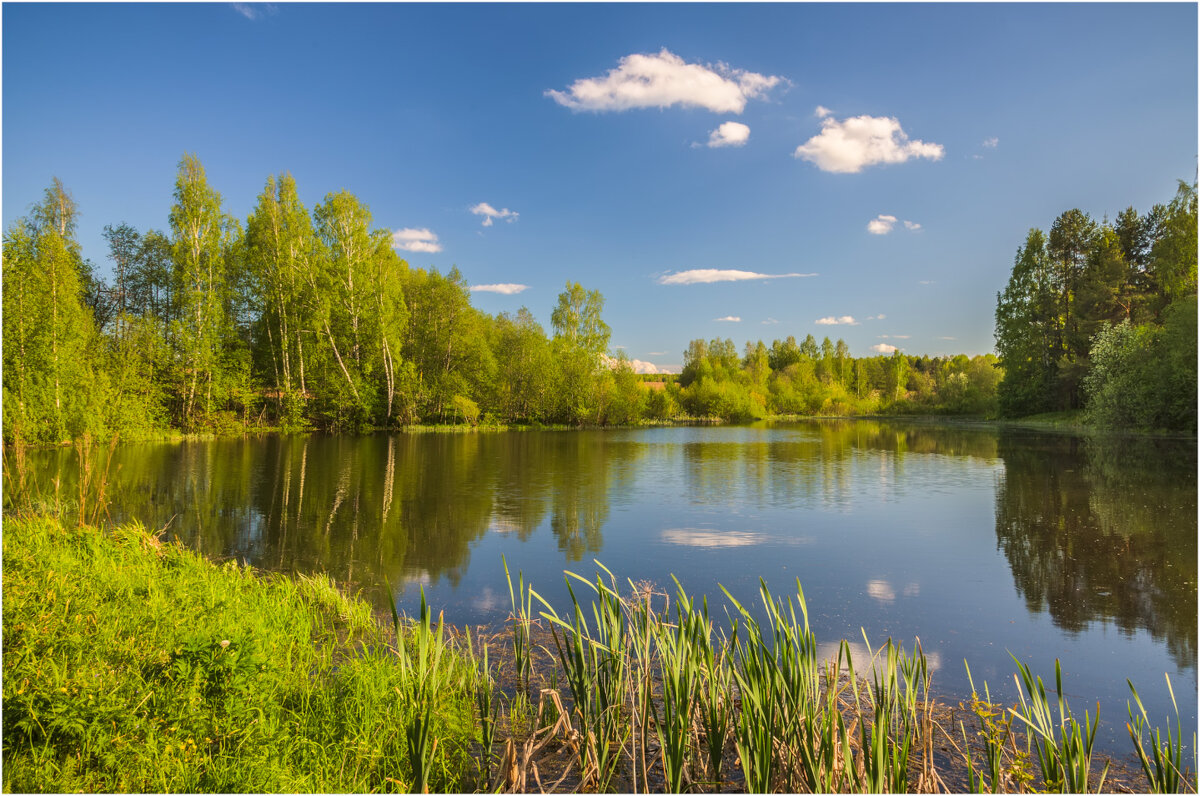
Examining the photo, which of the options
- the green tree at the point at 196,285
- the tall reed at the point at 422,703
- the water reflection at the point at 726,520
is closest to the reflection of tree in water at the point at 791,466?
the water reflection at the point at 726,520

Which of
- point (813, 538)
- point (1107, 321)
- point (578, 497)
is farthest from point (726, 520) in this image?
point (1107, 321)

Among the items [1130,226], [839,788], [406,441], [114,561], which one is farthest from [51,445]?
[1130,226]

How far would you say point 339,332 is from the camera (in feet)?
123

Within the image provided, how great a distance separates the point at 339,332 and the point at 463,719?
37.1 metres

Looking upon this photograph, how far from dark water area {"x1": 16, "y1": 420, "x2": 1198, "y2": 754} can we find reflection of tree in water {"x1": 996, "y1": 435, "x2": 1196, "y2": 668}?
5cm

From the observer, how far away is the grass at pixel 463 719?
3.07m

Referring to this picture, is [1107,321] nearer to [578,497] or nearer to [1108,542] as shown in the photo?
[1108,542]

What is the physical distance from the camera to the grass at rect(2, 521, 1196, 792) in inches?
121

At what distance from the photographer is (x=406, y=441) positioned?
1271 inches

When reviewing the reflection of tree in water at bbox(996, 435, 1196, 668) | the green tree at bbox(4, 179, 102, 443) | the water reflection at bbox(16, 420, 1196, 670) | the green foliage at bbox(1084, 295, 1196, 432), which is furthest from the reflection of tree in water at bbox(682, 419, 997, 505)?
the green tree at bbox(4, 179, 102, 443)

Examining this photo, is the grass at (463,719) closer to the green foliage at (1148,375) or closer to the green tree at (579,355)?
the green foliage at (1148,375)

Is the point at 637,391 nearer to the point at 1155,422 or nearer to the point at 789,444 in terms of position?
the point at 789,444

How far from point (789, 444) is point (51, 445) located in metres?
33.4

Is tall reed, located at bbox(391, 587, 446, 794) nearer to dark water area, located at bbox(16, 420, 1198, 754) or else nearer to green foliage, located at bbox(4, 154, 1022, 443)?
dark water area, located at bbox(16, 420, 1198, 754)
